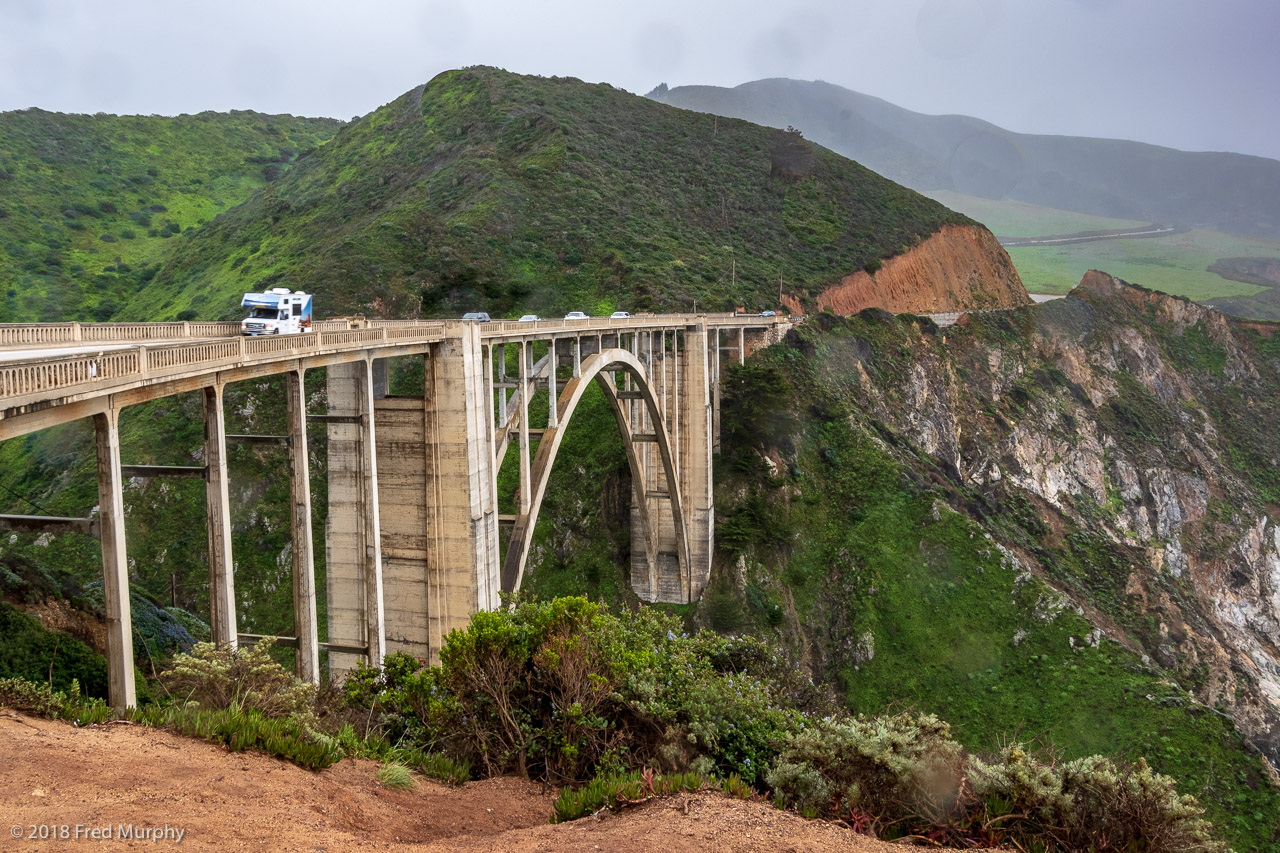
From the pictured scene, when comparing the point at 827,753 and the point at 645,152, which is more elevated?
the point at 645,152

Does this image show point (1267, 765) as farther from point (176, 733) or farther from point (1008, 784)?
point (176, 733)

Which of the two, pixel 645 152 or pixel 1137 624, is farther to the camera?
pixel 645 152

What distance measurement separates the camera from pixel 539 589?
39.8 meters

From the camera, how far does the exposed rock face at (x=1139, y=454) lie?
143ft

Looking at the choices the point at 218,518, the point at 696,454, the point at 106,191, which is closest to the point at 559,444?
the point at 696,454

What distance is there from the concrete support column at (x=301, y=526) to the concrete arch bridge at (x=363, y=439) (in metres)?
0.03

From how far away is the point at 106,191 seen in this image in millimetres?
76875

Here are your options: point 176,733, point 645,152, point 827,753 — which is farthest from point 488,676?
point 645,152

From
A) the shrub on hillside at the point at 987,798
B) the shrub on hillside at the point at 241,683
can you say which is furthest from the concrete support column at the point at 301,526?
the shrub on hillside at the point at 987,798

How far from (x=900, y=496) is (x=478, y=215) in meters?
37.0

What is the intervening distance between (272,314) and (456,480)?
5.76 metres

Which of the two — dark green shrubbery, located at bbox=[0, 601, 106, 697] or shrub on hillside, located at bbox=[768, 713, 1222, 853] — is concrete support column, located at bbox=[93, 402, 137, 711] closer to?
dark green shrubbery, located at bbox=[0, 601, 106, 697]

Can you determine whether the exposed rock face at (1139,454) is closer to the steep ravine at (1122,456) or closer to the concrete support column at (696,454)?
the steep ravine at (1122,456)

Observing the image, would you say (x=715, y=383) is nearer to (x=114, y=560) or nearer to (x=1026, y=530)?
(x=1026, y=530)
